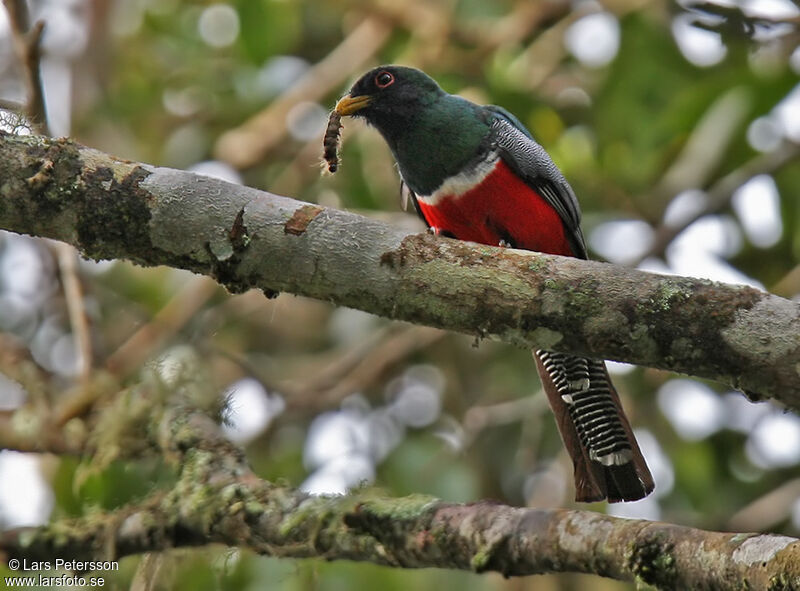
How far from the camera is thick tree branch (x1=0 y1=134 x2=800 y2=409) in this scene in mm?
2719

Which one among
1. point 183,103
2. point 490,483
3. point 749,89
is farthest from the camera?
point 183,103

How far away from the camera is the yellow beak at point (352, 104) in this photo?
4684 millimetres

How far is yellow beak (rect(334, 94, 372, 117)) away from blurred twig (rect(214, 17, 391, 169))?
91.1 inches

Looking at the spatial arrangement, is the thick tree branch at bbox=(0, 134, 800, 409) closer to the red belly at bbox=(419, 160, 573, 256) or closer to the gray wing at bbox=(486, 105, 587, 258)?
the red belly at bbox=(419, 160, 573, 256)

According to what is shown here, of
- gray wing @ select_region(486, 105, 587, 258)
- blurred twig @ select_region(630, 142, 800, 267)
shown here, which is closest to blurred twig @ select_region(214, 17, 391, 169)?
blurred twig @ select_region(630, 142, 800, 267)

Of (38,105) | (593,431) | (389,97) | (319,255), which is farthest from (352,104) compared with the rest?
(319,255)

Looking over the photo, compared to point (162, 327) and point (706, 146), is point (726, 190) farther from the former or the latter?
point (162, 327)

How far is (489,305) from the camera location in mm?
2760

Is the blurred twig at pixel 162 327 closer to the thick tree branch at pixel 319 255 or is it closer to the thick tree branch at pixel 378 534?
the thick tree branch at pixel 378 534

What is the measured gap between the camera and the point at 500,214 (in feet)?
14.4

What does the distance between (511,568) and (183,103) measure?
18.6ft

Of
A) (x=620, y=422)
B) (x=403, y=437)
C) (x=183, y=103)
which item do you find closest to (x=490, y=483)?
(x=403, y=437)

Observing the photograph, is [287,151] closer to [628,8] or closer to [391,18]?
[391,18]

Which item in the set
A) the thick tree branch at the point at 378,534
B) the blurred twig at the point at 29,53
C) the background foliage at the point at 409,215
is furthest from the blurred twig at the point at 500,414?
the blurred twig at the point at 29,53
